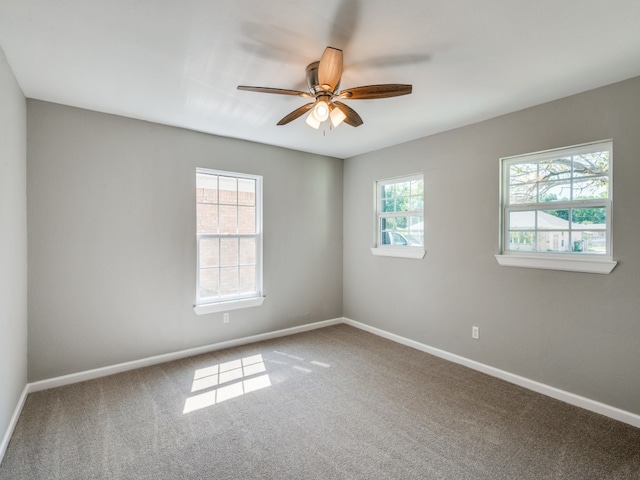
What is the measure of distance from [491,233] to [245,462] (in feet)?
9.27

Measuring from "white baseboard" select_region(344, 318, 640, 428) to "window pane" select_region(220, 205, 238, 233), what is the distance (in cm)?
240

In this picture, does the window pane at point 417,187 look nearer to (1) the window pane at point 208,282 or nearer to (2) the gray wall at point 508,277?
(2) the gray wall at point 508,277

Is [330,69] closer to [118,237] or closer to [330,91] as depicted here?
[330,91]

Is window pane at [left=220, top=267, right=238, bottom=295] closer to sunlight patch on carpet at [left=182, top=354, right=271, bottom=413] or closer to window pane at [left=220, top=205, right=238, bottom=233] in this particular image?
window pane at [left=220, top=205, right=238, bottom=233]

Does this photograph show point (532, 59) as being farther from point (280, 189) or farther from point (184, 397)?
point (184, 397)

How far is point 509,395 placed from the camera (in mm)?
2764

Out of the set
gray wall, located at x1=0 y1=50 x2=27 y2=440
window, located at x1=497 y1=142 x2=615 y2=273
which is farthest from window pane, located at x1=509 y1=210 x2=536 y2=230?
gray wall, located at x1=0 y1=50 x2=27 y2=440

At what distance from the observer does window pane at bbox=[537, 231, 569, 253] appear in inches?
109

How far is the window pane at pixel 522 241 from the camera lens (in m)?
2.98

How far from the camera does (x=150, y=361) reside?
10.9 feet

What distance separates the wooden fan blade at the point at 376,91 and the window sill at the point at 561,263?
1899 mm

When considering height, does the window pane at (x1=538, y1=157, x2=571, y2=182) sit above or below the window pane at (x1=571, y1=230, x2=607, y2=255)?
above

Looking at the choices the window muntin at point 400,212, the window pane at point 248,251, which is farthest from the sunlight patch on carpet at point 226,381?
the window muntin at point 400,212

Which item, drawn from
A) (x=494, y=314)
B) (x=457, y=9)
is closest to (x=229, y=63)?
(x=457, y=9)
